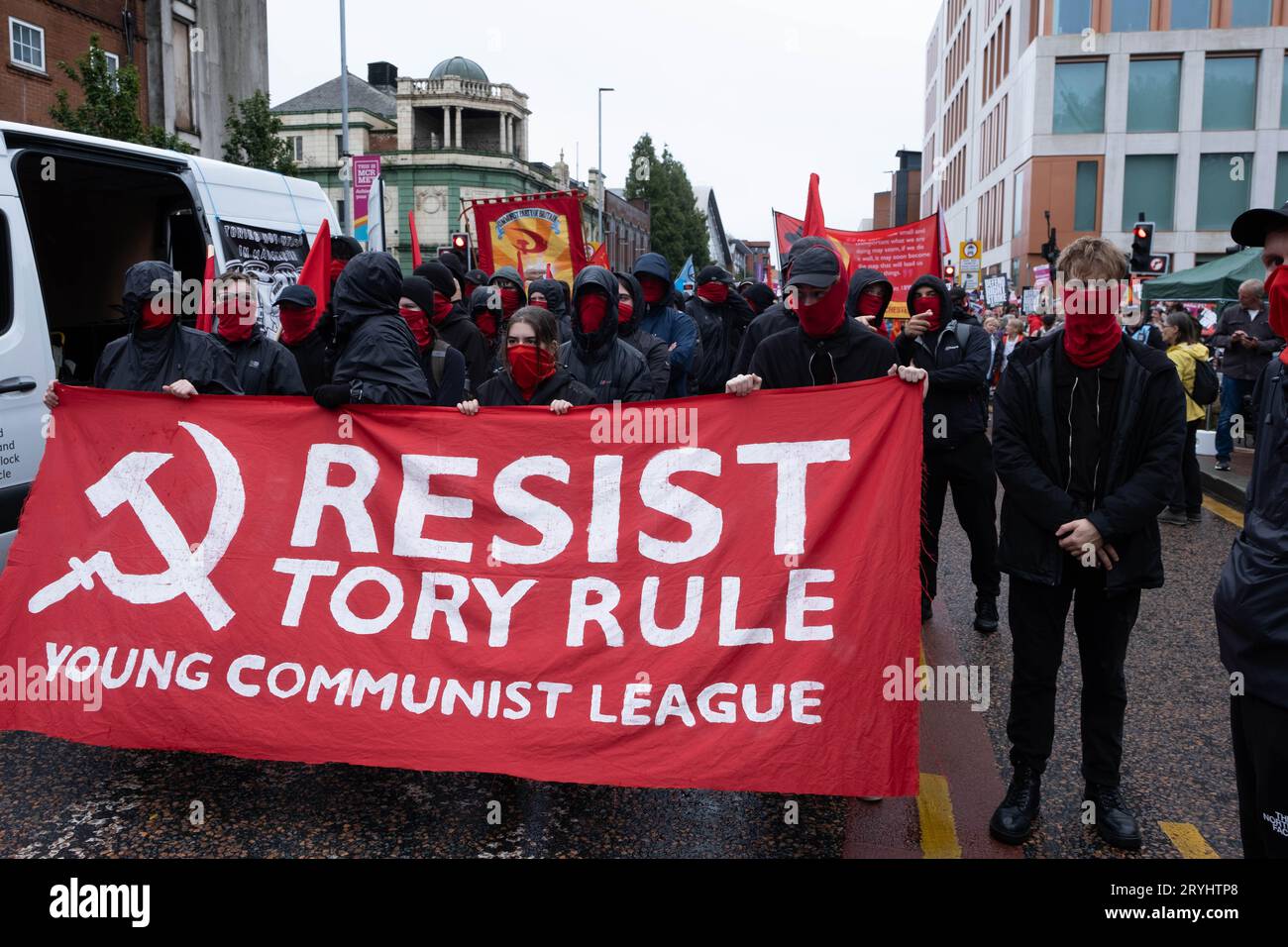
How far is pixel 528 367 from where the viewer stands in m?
4.59

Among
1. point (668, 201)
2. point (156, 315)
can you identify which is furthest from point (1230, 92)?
point (668, 201)

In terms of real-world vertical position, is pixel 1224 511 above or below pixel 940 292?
below

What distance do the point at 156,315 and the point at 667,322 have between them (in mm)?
4021

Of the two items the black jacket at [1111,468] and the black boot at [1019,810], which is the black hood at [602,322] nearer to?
the black jacket at [1111,468]

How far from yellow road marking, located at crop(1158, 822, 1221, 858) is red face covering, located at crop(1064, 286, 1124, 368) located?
1.66m

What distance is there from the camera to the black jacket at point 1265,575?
8.38ft

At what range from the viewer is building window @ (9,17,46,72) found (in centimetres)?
1969

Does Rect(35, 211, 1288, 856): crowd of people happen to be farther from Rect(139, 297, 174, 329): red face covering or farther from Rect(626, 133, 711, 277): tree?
Rect(626, 133, 711, 277): tree

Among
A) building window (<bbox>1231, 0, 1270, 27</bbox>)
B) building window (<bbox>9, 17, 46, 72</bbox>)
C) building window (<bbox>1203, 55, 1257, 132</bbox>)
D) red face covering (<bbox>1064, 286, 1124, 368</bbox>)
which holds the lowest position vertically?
red face covering (<bbox>1064, 286, 1124, 368</bbox>)

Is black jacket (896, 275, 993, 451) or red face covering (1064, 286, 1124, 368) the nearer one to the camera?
red face covering (1064, 286, 1124, 368)

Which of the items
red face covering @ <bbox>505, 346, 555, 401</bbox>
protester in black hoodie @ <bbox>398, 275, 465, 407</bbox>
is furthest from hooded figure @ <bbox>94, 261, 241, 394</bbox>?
red face covering @ <bbox>505, 346, 555, 401</bbox>

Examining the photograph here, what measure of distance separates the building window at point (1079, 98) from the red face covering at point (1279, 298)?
47.1 m

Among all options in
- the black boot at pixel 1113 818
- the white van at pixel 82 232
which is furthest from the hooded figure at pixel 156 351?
the black boot at pixel 1113 818

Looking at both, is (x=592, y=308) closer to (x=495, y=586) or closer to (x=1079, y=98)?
(x=495, y=586)
